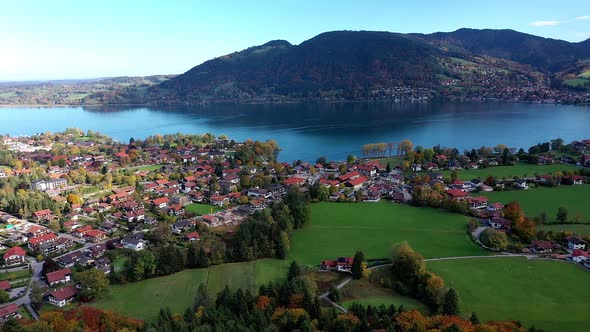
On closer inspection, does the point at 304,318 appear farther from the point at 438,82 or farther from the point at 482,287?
the point at 438,82


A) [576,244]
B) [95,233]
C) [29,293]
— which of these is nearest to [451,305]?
[576,244]

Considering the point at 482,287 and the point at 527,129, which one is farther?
the point at 527,129

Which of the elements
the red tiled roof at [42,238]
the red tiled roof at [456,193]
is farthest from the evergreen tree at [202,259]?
the red tiled roof at [456,193]

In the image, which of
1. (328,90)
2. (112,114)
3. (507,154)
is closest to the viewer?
(507,154)

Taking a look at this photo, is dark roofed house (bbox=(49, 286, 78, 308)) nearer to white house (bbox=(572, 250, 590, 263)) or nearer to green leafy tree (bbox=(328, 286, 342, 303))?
green leafy tree (bbox=(328, 286, 342, 303))

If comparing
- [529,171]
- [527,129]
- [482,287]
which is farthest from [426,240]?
[527,129]

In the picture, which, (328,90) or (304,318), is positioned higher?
(328,90)

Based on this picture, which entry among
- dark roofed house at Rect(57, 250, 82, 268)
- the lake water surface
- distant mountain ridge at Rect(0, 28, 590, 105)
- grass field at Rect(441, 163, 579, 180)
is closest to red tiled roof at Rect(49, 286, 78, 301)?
dark roofed house at Rect(57, 250, 82, 268)
